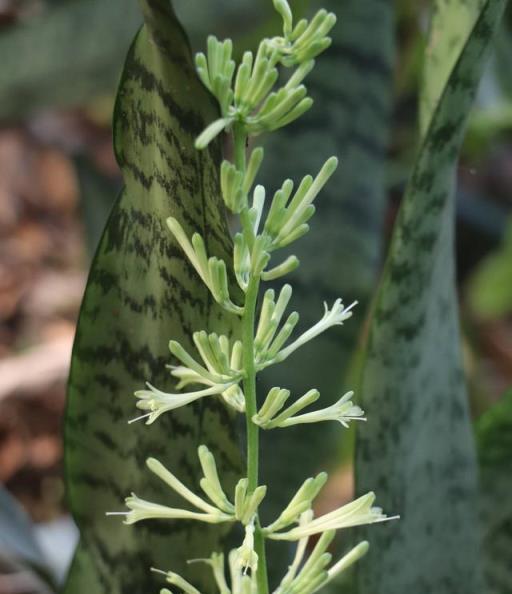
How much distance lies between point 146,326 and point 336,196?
0.33 meters

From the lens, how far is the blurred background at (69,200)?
1.00 metres

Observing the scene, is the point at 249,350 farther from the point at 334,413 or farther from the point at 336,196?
the point at 336,196

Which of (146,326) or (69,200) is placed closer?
(146,326)

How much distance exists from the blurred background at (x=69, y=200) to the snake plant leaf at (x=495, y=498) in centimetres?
15

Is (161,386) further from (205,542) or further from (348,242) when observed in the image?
(348,242)

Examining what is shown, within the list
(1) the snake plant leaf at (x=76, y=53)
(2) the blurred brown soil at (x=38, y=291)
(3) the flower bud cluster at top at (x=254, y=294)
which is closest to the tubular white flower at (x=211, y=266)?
(3) the flower bud cluster at top at (x=254, y=294)

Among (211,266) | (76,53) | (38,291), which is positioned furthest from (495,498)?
(38,291)

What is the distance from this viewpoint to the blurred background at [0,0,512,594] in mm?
998

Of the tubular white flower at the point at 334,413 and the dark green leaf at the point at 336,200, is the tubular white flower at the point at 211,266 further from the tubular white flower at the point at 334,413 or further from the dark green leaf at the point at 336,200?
the dark green leaf at the point at 336,200

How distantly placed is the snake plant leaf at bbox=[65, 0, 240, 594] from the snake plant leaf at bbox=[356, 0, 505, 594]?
0.32 ft

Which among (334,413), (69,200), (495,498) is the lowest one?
(495,498)

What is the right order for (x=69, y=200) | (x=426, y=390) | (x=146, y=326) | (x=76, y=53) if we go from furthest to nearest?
(x=69, y=200) → (x=76, y=53) → (x=426, y=390) → (x=146, y=326)

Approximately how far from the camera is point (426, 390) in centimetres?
54

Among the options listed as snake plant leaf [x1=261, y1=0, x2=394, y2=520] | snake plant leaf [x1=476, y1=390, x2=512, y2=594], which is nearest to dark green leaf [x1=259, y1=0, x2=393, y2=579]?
snake plant leaf [x1=261, y1=0, x2=394, y2=520]
